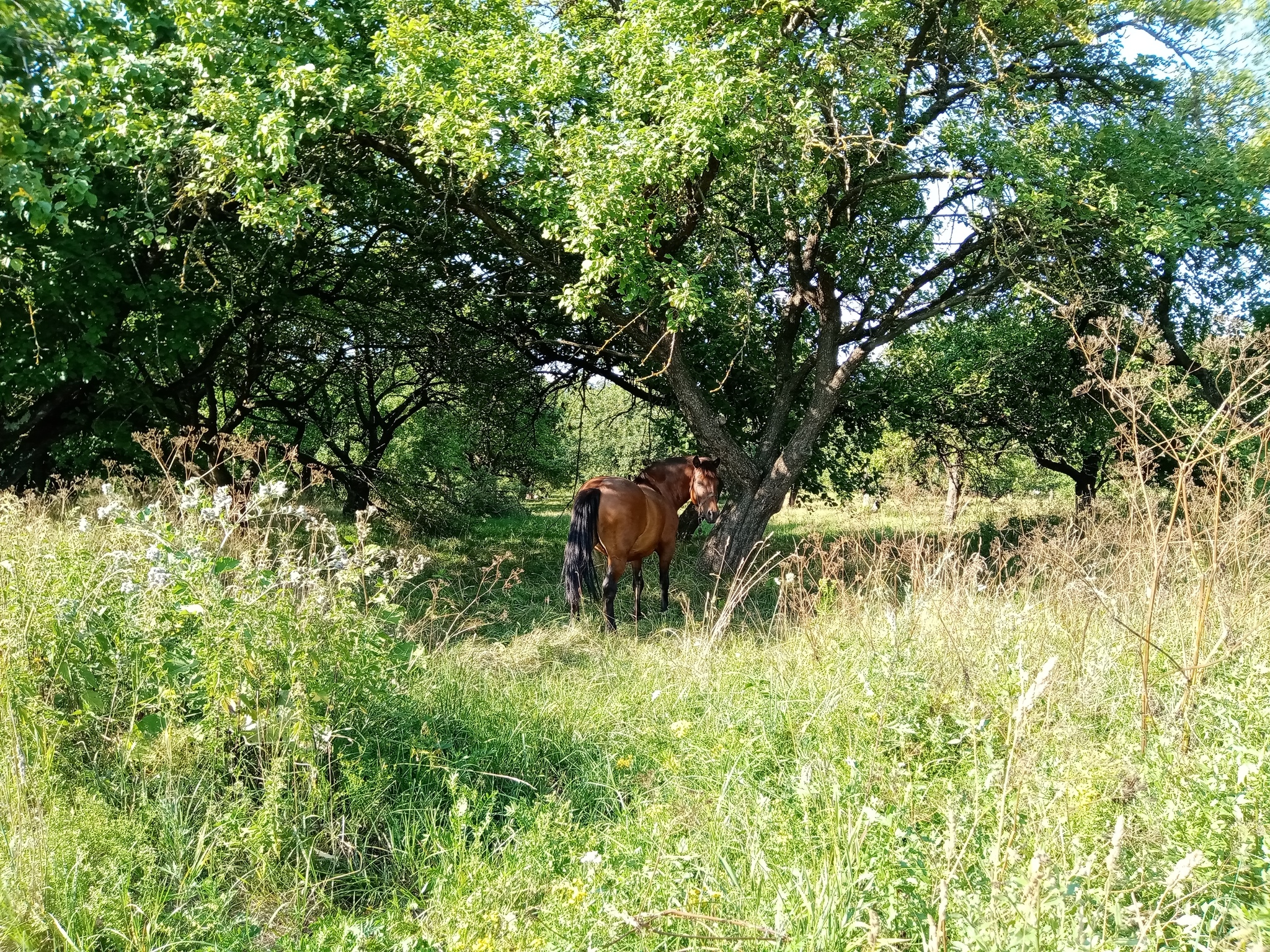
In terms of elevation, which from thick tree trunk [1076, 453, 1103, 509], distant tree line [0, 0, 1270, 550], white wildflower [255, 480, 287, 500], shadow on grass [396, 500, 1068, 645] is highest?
distant tree line [0, 0, 1270, 550]

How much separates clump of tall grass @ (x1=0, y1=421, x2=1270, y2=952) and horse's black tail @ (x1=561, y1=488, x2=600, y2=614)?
9.02ft

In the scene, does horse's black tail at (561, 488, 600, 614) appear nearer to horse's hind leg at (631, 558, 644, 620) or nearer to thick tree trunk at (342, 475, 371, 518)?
horse's hind leg at (631, 558, 644, 620)

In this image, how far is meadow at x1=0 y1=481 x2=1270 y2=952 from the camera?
7.73 feet

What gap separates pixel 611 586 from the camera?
8.28 meters

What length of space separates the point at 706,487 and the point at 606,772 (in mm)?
5474

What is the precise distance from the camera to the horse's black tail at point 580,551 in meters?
7.82

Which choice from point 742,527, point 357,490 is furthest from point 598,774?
point 357,490

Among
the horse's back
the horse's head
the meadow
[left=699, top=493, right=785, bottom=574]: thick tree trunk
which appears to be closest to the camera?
the meadow

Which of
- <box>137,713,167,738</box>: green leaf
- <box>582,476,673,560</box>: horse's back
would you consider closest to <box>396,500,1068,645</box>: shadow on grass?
<box>582,476,673,560</box>: horse's back

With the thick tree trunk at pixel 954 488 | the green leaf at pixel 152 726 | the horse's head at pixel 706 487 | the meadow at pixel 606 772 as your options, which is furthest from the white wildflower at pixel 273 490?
the horse's head at pixel 706 487

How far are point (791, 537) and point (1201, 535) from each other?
8233mm

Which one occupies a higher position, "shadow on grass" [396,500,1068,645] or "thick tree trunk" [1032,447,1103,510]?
"thick tree trunk" [1032,447,1103,510]

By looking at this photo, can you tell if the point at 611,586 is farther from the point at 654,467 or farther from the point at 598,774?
the point at 598,774

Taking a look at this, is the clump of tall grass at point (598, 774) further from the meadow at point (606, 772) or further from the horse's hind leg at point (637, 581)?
the horse's hind leg at point (637, 581)
